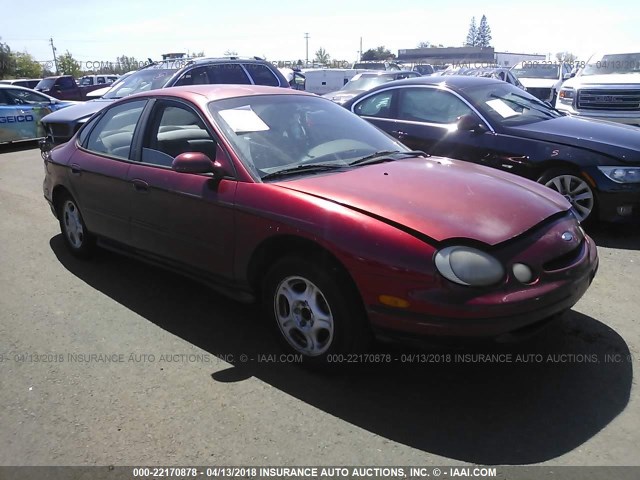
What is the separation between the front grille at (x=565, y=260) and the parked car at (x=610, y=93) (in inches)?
310

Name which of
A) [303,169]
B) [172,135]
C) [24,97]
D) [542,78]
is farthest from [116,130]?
[542,78]

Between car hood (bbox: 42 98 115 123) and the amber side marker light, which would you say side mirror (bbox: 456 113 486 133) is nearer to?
the amber side marker light

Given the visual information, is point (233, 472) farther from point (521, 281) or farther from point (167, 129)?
point (167, 129)

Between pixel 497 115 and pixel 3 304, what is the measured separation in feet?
17.0

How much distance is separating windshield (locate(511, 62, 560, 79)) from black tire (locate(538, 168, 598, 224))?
13838mm

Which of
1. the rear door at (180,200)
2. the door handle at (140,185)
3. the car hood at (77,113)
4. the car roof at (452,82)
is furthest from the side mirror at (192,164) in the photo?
the car hood at (77,113)

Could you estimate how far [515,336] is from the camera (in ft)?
9.05

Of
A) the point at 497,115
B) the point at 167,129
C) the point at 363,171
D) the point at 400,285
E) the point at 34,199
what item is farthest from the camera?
the point at 34,199

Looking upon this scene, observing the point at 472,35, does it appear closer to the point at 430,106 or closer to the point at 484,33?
the point at 484,33

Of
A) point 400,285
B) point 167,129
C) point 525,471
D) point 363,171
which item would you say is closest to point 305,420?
point 400,285

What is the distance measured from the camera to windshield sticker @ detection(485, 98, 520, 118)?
623cm

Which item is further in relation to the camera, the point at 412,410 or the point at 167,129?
the point at 167,129

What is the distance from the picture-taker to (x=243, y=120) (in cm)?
382

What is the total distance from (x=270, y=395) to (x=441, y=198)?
1.45 metres
